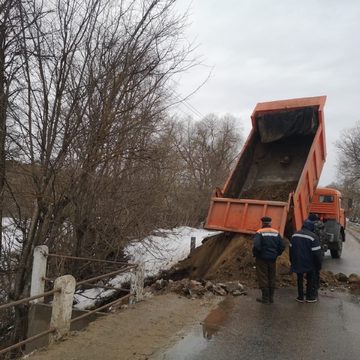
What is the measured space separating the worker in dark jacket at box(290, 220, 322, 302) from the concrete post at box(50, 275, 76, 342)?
456cm

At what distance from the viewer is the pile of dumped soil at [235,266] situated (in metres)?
10.1

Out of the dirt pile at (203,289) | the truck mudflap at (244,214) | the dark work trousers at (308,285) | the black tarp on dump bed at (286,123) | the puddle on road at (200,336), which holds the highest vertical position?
the black tarp on dump bed at (286,123)

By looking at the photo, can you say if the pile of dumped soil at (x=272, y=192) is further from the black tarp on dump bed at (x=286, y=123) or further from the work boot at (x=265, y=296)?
the work boot at (x=265, y=296)

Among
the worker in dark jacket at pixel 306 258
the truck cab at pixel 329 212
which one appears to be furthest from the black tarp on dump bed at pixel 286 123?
the truck cab at pixel 329 212

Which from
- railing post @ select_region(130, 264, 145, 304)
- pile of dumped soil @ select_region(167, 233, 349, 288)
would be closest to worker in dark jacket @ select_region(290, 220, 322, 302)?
pile of dumped soil @ select_region(167, 233, 349, 288)

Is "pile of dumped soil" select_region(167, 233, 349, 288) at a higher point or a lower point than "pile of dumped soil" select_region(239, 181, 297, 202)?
lower

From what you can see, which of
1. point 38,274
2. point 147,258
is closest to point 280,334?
point 38,274

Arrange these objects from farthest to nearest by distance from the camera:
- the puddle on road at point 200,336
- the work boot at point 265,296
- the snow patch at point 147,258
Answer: the snow patch at point 147,258 < the work boot at point 265,296 < the puddle on road at point 200,336

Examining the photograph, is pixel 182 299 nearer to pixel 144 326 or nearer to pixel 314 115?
pixel 144 326

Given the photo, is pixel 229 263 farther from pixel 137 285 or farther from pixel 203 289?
pixel 137 285

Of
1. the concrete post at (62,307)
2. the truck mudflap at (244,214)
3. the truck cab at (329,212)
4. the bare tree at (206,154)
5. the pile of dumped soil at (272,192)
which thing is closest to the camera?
the concrete post at (62,307)

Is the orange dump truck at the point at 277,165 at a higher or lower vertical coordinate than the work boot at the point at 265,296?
higher

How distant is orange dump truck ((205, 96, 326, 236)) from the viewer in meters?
10.9

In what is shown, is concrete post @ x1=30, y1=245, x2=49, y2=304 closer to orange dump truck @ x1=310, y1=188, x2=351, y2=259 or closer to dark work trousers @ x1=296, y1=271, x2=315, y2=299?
dark work trousers @ x1=296, y1=271, x2=315, y2=299
